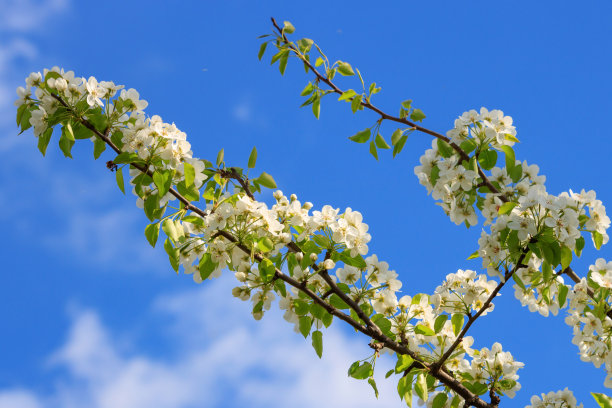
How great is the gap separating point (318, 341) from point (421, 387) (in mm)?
581

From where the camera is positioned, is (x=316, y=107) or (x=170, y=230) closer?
(x=170, y=230)

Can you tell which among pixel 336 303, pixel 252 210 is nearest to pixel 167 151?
pixel 252 210

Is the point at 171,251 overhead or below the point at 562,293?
overhead

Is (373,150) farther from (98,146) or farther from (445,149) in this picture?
(98,146)

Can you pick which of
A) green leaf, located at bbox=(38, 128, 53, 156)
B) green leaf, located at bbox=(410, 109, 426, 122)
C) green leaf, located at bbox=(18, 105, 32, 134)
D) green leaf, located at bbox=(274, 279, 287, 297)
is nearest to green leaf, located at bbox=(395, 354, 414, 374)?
green leaf, located at bbox=(274, 279, 287, 297)

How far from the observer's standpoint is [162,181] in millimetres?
2992

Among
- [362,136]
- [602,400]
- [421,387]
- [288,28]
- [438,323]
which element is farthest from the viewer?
[288,28]

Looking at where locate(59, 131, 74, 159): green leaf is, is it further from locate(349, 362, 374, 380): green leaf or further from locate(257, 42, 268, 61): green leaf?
locate(349, 362, 374, 380): green leaf

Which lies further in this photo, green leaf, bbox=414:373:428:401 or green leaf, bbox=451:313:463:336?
green leaf, bbox=451:313:463:336

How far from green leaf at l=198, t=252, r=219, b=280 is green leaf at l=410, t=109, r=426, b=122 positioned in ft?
4.75

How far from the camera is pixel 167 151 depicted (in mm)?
3082

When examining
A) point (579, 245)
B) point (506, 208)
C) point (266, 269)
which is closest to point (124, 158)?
point (266, 269)

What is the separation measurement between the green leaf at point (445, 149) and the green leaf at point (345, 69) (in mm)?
747

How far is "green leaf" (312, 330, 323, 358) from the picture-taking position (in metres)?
3.17
